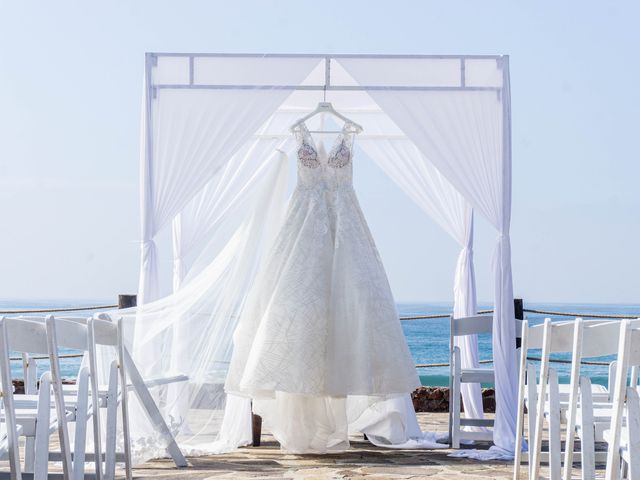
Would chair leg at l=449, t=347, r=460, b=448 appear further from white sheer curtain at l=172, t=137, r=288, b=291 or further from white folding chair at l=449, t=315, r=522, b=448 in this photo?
white sheer curtain at l=172, t=137, r=288, b=291

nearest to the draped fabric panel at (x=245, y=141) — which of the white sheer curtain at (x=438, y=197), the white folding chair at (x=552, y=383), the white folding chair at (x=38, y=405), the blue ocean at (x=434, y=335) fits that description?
the white sheer curtain at (x=438, y=197)

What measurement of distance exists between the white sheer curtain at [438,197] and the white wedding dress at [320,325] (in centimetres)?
116

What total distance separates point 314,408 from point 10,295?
782 inches

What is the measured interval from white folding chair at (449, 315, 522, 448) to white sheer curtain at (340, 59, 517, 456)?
19 centimetres

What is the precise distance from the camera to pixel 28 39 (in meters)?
22.6

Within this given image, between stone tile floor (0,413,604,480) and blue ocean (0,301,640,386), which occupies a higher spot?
stone tile floor (0,413,604,480)

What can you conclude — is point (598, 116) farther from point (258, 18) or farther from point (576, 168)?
point (258, 18)

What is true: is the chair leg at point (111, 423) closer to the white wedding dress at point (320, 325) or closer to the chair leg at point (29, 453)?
the chair leg at point (29, 453)

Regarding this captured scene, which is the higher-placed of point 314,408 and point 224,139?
point 224,139

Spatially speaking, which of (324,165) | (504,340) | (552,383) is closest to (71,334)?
(552,383)

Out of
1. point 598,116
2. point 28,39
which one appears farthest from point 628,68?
point 28,39

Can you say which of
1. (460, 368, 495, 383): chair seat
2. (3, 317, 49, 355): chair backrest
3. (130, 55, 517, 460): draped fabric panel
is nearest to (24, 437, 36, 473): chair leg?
(3, 317, 49, 355): chair backrest

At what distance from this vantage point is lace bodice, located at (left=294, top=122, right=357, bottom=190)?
207 inches

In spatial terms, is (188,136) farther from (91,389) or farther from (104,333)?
(91,389)
